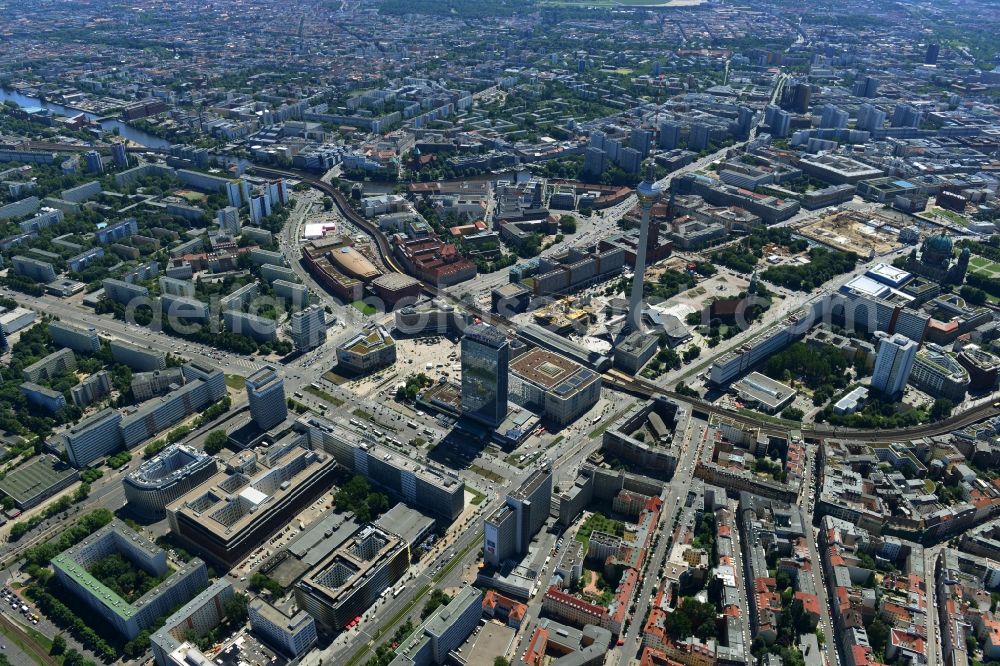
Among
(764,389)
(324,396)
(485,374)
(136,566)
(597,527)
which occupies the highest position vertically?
(485,374)

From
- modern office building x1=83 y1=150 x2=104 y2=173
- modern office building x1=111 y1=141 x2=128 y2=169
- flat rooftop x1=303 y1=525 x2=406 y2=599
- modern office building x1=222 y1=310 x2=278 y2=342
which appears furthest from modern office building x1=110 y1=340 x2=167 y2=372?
modern office building x1=111 y1=141 x2=128 y2=169

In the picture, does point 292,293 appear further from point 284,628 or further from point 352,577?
point 284,628

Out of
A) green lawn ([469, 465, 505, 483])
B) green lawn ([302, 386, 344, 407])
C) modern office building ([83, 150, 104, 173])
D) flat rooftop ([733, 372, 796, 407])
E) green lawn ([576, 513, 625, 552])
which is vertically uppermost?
modern office building ([83, 150, 104, 173])

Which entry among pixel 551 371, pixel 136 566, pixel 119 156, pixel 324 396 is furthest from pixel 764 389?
pixel 119 156

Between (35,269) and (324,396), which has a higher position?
(35,269)

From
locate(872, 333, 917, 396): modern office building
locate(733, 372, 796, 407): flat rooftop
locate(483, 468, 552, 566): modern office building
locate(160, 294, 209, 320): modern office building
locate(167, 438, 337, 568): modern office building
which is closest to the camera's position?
locate(483, 468, 552, 566): modern office building

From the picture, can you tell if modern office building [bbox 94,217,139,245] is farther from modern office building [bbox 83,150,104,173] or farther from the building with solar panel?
the building with solar panel

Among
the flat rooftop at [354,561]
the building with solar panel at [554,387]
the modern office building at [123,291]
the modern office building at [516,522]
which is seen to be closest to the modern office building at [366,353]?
the building with solar panel at [554,387]
